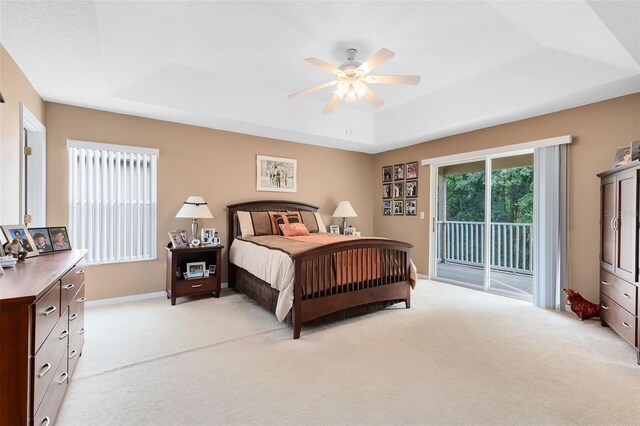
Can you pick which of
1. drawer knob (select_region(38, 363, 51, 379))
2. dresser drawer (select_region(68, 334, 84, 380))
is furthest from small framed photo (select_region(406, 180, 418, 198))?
drawer knob (select_region(38, 363, 51, 379))

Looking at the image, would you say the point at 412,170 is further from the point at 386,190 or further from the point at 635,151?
the point at 635,151

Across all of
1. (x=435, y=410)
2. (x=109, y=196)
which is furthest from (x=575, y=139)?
(x=109, y=196)

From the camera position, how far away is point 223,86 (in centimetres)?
396

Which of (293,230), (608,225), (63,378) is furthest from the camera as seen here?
(293,230)

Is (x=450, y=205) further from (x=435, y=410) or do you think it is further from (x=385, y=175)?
(x=435, y=410)

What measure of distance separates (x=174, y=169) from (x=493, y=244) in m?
5.58

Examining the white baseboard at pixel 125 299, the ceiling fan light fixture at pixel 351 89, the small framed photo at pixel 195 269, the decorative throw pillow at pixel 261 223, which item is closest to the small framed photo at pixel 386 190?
the decorative throw pillow at pixel 261 223

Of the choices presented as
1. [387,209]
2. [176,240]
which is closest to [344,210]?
[387,209]

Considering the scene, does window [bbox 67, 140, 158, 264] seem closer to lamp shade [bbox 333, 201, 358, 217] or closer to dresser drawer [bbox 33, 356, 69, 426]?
dresser drawer [bbox 33, 356, 69, 426]

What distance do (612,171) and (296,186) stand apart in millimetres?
4125

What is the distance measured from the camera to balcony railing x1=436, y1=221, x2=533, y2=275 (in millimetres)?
5242

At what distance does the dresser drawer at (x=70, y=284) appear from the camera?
1768 mm

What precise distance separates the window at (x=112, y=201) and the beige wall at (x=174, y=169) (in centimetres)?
10

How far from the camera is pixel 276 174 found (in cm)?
521
